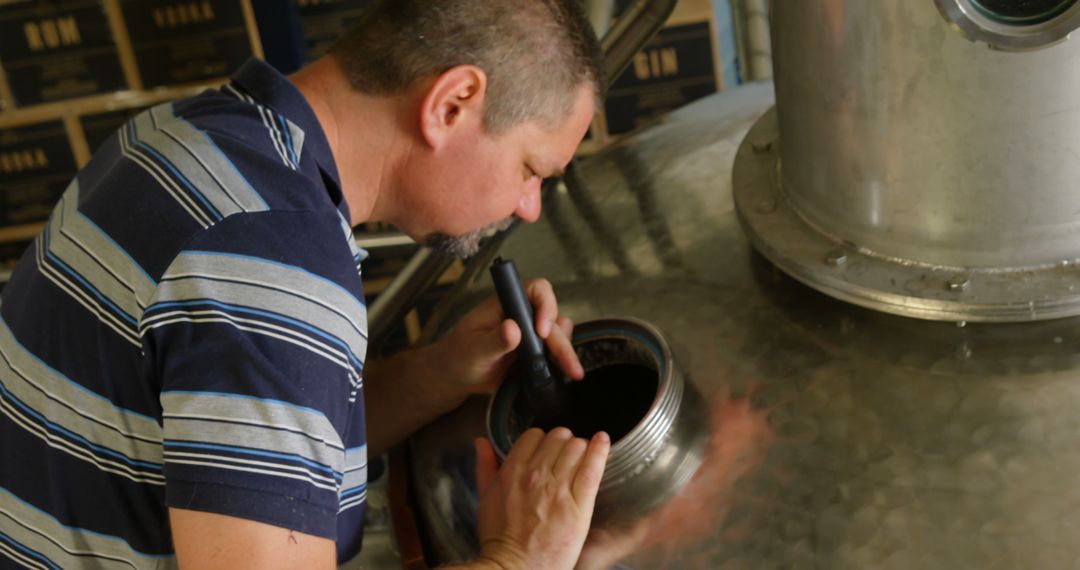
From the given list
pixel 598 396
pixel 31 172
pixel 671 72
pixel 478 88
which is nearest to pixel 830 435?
pixel 598 396

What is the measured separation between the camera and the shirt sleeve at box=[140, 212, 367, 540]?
2.61 ft

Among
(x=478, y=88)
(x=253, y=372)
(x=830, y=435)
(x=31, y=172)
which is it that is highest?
(x=478, y=88)

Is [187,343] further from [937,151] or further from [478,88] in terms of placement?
[937,151]

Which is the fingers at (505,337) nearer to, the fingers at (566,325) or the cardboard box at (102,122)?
the fingers at (566,325)

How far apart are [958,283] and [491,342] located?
0.43 meters

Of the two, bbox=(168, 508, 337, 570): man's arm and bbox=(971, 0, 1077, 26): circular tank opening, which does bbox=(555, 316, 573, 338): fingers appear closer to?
bbox=(168, 508, 337, 570): man's arm

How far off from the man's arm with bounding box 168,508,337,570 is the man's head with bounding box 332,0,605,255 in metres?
0.41

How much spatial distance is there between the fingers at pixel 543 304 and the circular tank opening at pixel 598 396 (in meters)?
0.03

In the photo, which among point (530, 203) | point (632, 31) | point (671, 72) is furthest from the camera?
point (671, 72)

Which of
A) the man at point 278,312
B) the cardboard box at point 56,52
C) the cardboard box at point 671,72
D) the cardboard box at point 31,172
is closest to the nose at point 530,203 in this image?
Answer: the man at point 278,312

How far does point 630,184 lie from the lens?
49.9 inches

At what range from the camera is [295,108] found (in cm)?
100

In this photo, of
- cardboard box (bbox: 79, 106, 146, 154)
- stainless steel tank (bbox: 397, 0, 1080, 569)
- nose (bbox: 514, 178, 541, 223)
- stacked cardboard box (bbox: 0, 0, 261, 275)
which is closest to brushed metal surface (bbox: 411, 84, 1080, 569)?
stainless steel tank (bbox: 397, 0, 1080, 569)

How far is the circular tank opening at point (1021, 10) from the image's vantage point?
73 centimetres
